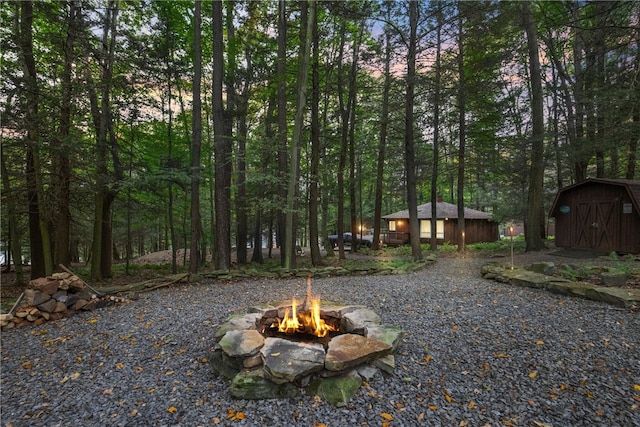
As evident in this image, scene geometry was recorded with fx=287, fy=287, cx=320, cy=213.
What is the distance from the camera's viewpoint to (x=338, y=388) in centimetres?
255

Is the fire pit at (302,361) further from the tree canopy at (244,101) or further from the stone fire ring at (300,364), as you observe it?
the tree canopy at (244,101)

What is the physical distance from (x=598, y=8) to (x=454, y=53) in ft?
18.9

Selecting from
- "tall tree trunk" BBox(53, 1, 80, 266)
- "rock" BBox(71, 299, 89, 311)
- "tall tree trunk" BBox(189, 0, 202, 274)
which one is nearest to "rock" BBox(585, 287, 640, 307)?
"tall tree trunk" BBox(189, 0, 202, 274)

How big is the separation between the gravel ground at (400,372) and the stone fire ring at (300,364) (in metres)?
0.09

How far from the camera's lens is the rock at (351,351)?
2.62m

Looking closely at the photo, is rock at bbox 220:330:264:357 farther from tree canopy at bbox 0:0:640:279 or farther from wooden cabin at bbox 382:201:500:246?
wooden cabin at bbox 382:201:500:246

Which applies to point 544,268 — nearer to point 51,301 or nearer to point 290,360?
point 290,360

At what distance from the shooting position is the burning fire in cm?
363

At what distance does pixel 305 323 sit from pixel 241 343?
1.04 metres

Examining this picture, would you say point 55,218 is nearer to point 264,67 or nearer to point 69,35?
point 69,35

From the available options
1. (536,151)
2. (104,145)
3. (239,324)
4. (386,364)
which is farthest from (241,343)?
(536,151)

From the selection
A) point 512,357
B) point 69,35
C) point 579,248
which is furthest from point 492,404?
point 579,248

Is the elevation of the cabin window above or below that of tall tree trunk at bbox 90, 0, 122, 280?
below

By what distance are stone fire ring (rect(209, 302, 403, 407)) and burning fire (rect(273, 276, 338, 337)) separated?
1.78 feet
